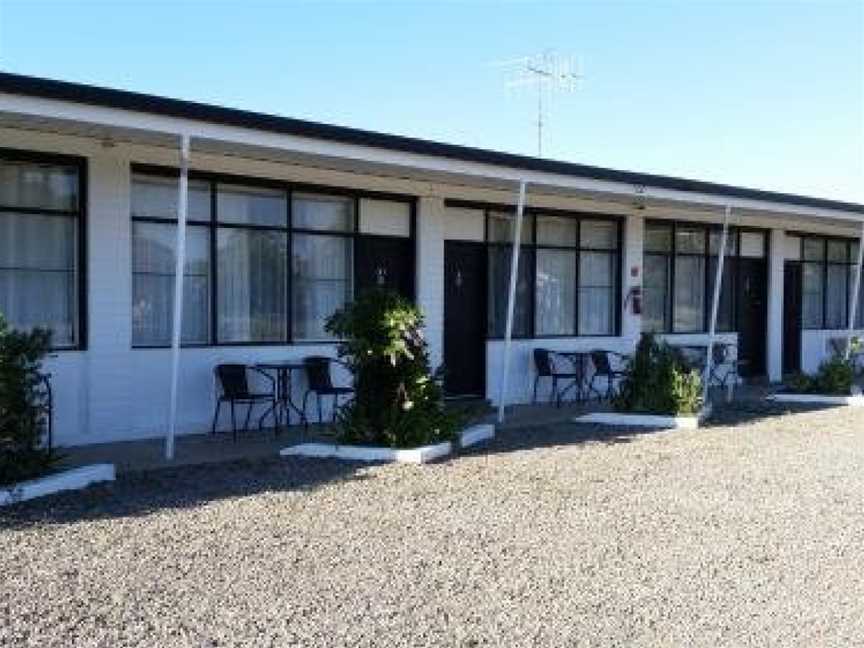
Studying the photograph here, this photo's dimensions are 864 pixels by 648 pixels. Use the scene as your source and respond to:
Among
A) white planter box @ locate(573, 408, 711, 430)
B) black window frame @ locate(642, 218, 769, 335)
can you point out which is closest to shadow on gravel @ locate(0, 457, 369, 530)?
white planter box @ locate(573, 408, 711, 430)

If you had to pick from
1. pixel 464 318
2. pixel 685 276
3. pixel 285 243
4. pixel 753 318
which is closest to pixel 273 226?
pixel 285 243

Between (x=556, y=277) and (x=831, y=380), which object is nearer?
(x=556, y=277)

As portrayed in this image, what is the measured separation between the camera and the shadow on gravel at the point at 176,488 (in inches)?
299

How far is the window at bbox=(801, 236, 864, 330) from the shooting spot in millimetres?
21531

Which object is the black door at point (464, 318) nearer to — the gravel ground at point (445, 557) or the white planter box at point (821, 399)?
the gravel ground at point (445, 557)

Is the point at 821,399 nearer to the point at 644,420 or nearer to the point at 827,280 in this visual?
the point at 644,420

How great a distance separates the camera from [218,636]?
203 inches

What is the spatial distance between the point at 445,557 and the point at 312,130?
487 cm

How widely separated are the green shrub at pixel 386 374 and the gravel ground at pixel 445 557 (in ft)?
1.92

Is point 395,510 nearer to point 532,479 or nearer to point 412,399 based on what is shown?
point 532,479

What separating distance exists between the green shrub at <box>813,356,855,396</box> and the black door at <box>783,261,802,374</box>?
4019 mm

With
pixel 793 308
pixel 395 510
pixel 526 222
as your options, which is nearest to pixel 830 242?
pixel 793 308

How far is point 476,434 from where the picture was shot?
38.3 ft

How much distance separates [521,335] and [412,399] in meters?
5.15
